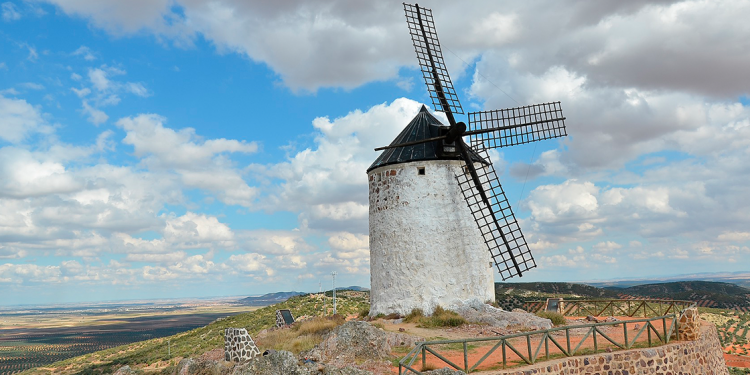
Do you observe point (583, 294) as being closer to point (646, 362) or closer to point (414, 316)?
point (414, 316)

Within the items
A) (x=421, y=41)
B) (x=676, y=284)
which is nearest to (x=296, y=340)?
(x=421, y=41)

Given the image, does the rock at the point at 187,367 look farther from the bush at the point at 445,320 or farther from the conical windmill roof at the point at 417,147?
the conical windmill roof at the point at 417,147

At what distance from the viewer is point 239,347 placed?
51.1 feet

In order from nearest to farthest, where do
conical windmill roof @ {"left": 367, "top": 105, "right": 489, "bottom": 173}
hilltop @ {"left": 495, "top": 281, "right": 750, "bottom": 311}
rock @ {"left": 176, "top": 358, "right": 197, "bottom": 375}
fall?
rock @ {"left": 176, "top": 358, "right": 197, "bottom": 375} → conical windmill roof @ {"left": 367, "top": 105, "right": 489, "bottom": 173} → hilltop @ {"left": 495, "top": 281, "right": 750, "bottom": 311}

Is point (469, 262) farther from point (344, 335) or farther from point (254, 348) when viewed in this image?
point (254, 348)

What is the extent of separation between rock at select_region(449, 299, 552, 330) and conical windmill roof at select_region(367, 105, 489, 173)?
558cm

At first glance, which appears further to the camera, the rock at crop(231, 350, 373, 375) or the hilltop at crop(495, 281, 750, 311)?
the hilltop at crop(495, 281, 750, 311)

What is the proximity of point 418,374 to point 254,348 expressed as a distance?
21.3ft

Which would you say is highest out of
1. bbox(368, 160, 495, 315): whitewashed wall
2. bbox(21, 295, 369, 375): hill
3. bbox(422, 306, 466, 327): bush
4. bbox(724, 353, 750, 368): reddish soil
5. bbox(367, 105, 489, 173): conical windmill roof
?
bbox(367, 105, 489, 173): conical windmill roof

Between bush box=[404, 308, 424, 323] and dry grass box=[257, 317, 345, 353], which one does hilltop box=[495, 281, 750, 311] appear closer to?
bush box=[404, 308, 424, 323]

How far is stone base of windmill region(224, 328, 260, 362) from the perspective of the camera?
51.0 feet

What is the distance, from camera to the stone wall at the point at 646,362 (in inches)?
482

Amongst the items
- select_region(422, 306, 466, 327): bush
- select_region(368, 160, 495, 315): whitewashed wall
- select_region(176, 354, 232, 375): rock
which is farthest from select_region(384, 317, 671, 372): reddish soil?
select_region(176, 354, 232, 375): rock

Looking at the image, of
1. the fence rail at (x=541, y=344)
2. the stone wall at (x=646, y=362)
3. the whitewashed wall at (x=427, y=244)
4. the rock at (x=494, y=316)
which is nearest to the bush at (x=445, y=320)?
the rock at (x=494, y=316)
